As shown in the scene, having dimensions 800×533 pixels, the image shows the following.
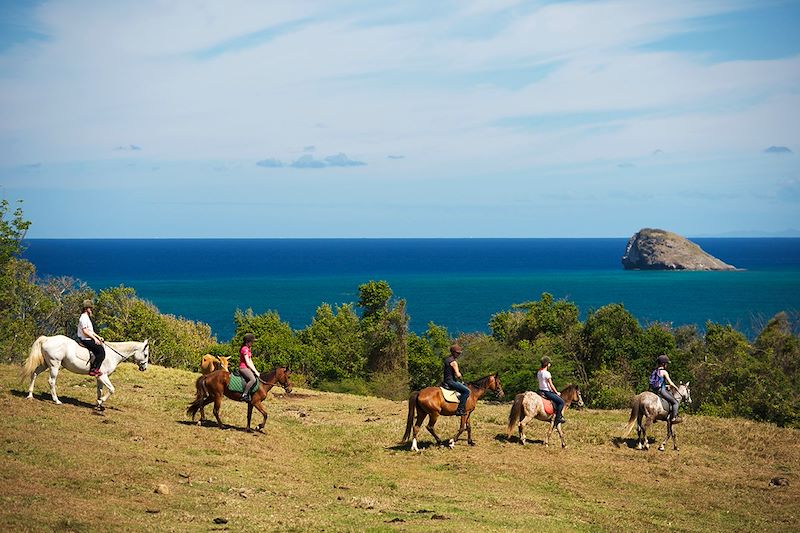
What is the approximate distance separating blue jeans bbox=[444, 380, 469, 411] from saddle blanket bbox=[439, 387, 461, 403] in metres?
0.09

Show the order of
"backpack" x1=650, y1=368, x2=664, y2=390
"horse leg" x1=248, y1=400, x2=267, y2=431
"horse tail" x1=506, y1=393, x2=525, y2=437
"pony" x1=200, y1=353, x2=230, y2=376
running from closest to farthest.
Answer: "horse tail" x1=506, y1=393, x2=525, y2=437
"backpack" x1=650, y1=368, x2=664, y2=390
"horse leg" x1=248, y1=400, x2=267, y2=431
"pony" x1=200, y1=353, x2=230, y2=376

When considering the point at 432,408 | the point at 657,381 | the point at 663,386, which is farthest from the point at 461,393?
the point at 663,386

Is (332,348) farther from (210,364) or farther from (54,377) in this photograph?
(54,377)

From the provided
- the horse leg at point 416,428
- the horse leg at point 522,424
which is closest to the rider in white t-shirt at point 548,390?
the horse leg at point 522,424

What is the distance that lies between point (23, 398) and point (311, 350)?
3431 cm

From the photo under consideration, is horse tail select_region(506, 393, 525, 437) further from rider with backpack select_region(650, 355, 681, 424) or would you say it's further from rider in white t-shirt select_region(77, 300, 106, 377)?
rider in white t-shirt select_region(77, 300, 106, 377)

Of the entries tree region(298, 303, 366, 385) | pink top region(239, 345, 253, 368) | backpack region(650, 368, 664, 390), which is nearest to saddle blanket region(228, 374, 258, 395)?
pink top region(239, 345, 253, 368)

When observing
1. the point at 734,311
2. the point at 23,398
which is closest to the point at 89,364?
the point at 23,398

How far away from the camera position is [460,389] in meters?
23.2

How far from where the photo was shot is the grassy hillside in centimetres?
1562

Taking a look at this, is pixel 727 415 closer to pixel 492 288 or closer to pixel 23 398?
pixel 23 398

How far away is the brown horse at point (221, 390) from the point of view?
23.6 meters

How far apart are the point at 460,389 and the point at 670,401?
6665 mm

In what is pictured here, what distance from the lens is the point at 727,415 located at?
34.8 metres
